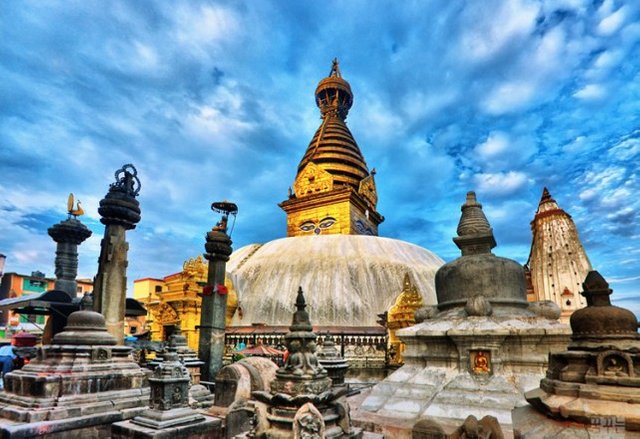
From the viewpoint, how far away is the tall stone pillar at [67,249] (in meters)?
19.0

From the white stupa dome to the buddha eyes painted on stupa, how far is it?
251 inches

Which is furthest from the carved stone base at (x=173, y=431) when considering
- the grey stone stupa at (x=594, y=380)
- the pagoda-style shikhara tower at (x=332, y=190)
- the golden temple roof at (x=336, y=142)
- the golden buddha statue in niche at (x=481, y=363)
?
the golden temple roof at (x=336, y=142)

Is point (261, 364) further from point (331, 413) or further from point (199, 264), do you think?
point (199, 264)

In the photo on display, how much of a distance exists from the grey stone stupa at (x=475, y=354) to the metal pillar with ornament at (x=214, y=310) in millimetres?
7947

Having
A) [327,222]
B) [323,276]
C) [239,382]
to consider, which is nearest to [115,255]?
[239,382]

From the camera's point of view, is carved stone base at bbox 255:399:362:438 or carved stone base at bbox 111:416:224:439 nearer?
carved stone base at bbox 255:399:362:438

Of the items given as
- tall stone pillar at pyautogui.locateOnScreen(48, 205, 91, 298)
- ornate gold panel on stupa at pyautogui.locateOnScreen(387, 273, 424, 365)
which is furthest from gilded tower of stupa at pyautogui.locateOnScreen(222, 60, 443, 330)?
tall stone pillar at pyautogui.locateOnScreen(48, 205, 91, 298)

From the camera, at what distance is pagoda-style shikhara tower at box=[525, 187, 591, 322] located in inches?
1082

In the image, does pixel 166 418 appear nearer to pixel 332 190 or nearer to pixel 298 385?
pixel 298 385

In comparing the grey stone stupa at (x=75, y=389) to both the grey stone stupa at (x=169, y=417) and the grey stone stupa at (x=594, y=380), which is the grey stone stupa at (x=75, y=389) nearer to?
the grey stone stupa at (x=169, y=417)

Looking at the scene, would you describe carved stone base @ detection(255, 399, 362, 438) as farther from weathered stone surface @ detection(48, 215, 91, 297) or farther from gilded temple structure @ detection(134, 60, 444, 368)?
weathered stone surface @ detection(48, 215, 91, 297)

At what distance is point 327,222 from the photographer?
120ft

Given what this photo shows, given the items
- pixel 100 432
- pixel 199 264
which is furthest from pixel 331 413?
pixel 199 264

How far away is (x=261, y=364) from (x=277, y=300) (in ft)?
53.2
